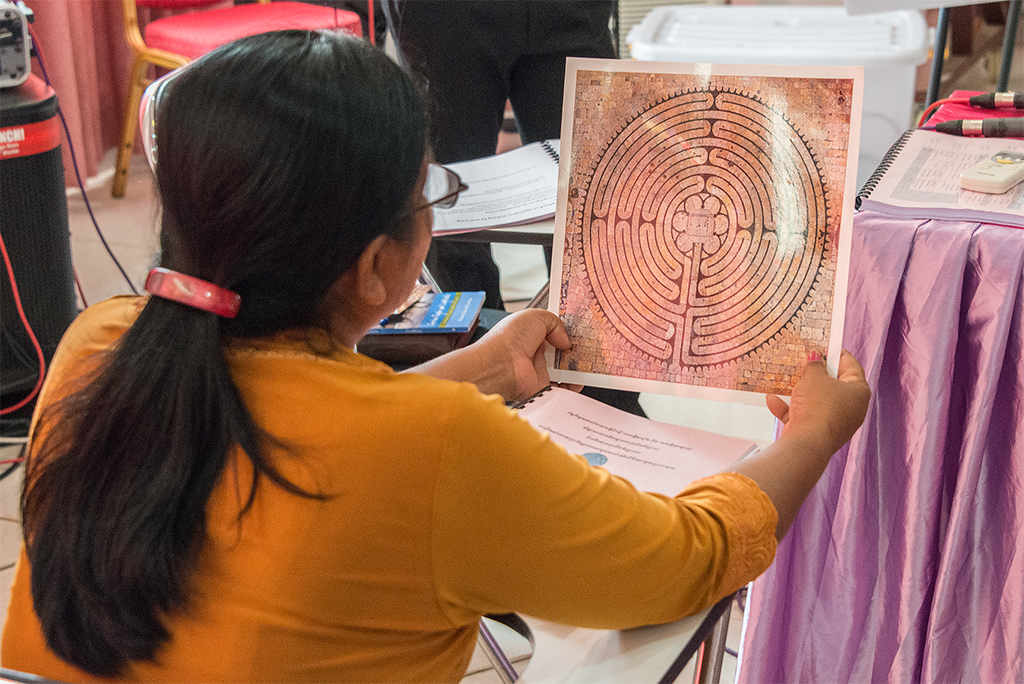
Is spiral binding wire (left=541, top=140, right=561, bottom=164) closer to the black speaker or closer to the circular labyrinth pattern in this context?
the circular labyrinth pattern

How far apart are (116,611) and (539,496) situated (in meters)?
0.26

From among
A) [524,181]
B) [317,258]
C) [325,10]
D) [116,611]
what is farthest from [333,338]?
[325,10]

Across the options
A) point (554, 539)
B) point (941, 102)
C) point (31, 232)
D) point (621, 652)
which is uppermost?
point (941, 102)

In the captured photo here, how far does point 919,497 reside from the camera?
103cm

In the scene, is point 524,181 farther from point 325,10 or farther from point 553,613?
point 325,10

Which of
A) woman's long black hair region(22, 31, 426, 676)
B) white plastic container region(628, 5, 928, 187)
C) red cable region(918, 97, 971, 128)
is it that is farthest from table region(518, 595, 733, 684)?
white plastic container region(628, 5, 928, 187)

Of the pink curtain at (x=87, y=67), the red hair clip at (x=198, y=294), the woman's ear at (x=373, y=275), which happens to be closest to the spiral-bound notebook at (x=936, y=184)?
the woman's ear at (x=373, y=275)

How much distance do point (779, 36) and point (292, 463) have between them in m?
2.66

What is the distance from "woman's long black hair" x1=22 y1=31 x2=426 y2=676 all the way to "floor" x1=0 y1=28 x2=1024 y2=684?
0.09 meters

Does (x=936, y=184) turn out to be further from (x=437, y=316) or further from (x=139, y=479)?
(x=139, y=479)

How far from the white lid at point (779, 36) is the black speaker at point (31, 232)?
151 centimetres

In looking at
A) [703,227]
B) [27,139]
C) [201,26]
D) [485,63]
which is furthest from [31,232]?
[703,227]

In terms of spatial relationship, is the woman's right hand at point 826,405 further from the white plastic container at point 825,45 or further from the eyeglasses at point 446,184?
the white plastic container at point 825,45

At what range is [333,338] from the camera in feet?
2.25
